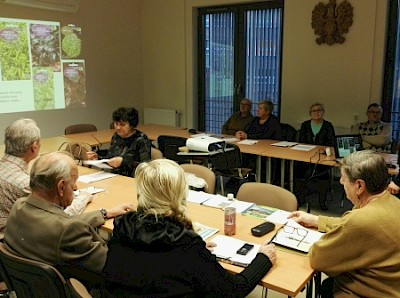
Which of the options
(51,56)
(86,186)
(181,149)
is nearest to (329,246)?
(86,186)

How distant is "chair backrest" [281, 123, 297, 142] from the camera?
5.67 m

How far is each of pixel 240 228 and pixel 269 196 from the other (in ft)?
1.80

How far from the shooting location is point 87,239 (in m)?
1.84

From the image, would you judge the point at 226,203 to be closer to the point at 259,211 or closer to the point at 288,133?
the point at 259,211

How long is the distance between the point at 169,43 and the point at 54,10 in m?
2.02

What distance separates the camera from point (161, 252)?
1510mm

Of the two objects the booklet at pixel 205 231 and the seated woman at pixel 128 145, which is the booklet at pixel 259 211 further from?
the seated woman at pixel 128 145

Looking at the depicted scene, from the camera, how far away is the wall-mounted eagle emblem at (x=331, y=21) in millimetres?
5445

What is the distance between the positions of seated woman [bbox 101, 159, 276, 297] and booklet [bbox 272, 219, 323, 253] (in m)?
0.52

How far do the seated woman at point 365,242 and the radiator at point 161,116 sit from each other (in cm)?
561

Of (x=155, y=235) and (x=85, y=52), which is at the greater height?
(x=85, y=52)

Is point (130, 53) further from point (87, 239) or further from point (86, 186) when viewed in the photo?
point (87, 239)

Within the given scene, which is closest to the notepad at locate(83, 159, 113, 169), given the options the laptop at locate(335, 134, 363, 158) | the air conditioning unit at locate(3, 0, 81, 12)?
the laptop at locate(335, 134, 363, 158)

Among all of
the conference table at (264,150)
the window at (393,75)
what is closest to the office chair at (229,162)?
the conference table at (264,150)
